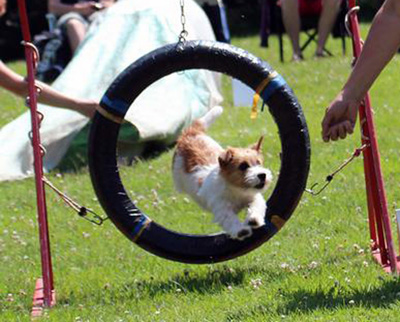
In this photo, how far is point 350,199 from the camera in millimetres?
6797

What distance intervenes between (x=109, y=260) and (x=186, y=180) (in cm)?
88

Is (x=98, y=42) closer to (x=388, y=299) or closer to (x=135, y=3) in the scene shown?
(x=135, y=3)

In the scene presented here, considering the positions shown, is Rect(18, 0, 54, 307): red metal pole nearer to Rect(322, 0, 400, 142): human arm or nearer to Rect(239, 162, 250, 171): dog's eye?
Rect(239, 162, 250, 171): dog's eye

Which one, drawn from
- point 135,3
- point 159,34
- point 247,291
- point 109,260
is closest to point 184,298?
point 247,291

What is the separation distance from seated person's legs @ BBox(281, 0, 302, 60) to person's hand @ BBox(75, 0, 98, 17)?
2.84 metres

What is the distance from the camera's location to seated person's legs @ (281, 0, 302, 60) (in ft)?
43.8

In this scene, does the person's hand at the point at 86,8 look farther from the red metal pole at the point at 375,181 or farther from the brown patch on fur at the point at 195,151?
the red metal pole at the point at 375,181

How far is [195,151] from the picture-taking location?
5.48 metres

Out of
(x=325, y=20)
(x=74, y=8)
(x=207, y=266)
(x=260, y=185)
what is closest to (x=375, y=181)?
(x=260, y=185)

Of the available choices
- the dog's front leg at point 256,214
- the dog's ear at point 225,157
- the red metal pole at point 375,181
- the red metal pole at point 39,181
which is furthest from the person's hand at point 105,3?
the dog's front leg at point 256,214

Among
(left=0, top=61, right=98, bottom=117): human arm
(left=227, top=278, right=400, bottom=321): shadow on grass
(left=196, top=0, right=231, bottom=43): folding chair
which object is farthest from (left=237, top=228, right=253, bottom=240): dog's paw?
(left=196, top=0, right=231, bottom=43): folding chair

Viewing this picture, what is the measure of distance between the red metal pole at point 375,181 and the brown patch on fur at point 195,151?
840 mm

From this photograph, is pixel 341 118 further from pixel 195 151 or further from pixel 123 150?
pixel 123 150

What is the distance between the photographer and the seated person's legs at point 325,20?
13183 mm
